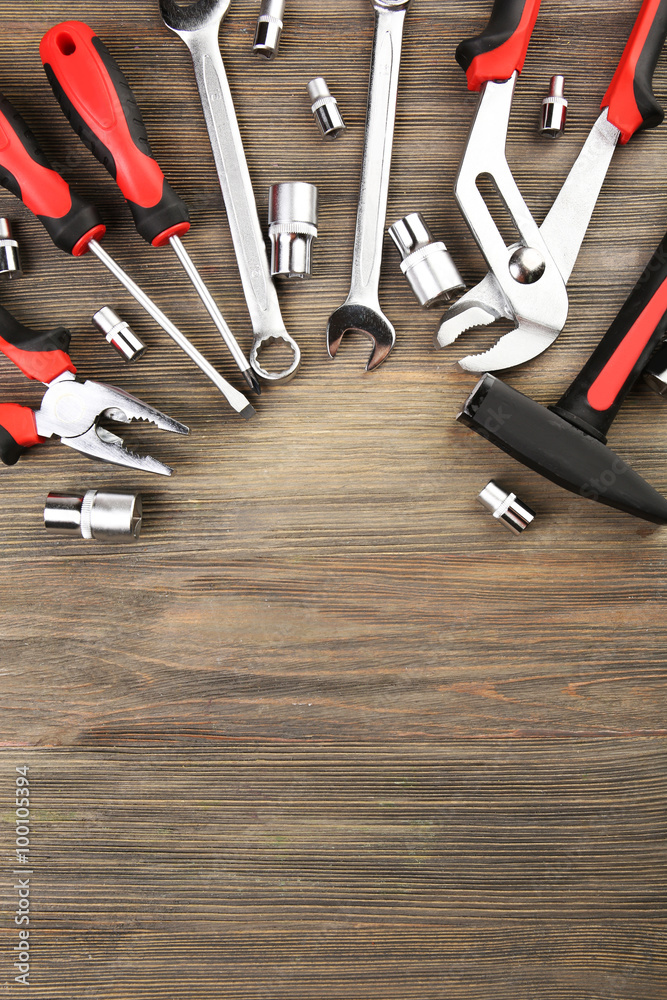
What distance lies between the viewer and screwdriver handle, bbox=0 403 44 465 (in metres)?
1.00

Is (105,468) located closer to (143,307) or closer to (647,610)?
(143,307)

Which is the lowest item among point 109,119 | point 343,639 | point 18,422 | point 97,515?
point 343,639

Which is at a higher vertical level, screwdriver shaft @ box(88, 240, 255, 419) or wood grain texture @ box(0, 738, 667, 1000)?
screwdriver shaft @ box(88, 240, 255, 419)

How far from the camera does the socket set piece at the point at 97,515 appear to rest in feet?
3.24

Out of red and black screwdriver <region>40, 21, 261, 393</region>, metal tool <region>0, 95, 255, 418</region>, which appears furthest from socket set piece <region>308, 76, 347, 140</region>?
metal tool <region>0, 95, 255, 418</region>

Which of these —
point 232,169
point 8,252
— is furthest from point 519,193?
point 8,252

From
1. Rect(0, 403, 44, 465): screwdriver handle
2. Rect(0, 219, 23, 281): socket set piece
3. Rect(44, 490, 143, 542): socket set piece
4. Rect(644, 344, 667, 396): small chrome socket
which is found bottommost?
Rect(44, 490, 143, 542): socket set piece

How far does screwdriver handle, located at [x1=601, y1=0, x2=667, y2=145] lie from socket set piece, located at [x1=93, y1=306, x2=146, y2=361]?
90 centimetres

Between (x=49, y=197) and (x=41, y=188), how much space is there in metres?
0.02

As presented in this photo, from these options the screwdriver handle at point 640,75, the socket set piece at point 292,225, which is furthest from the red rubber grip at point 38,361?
the screwdriver handle at point 640,75

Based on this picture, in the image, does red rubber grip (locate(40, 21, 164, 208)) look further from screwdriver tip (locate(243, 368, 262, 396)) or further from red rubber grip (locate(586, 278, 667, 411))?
red rubber grip (locate(586, 278, 667, 411))

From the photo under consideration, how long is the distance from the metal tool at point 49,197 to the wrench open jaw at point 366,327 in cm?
20

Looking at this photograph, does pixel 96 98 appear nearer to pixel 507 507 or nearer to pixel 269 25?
pixel 269 25

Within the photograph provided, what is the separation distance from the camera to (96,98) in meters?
0.94
